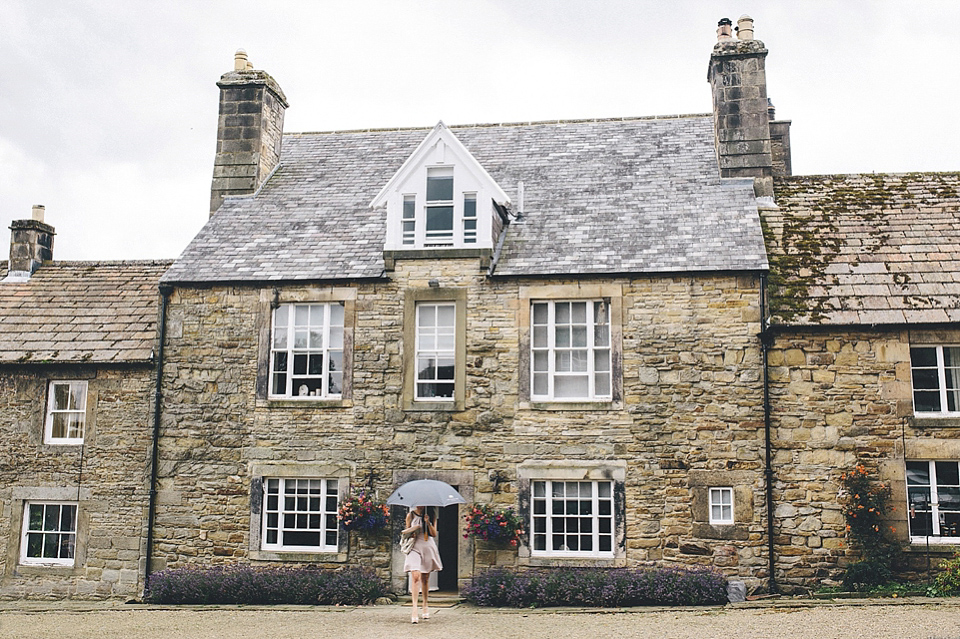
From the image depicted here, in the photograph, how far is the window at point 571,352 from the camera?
1551cm

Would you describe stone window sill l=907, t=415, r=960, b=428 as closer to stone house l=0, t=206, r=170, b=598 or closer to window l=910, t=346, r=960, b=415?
window l=910, t=346, r=960, b=415

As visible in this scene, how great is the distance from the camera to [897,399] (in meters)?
14.7

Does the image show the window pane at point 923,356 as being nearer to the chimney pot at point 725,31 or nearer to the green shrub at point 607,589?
the green shrub at point 607,589

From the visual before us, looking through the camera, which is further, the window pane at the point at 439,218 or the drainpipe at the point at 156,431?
the window pane at the point at 439,218

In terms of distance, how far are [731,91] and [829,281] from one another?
15.4 ft

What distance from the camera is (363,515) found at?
49.9ft

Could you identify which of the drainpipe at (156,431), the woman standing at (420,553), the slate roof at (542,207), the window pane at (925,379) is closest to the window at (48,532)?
the drainpipe at (156,431)

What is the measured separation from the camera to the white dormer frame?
16.2 metres

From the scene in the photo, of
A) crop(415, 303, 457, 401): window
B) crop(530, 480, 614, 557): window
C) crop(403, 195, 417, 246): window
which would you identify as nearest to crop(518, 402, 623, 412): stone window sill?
crop(530, 480, 614, 557): window

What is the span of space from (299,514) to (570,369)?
5.49m

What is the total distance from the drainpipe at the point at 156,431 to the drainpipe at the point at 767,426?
35.2ft

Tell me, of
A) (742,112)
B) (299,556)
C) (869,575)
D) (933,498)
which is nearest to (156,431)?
(299,556)

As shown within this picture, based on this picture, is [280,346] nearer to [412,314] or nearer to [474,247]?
[412,314]

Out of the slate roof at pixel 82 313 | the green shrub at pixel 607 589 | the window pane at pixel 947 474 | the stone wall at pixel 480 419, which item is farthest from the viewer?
the slate roof at pixel 82 313
